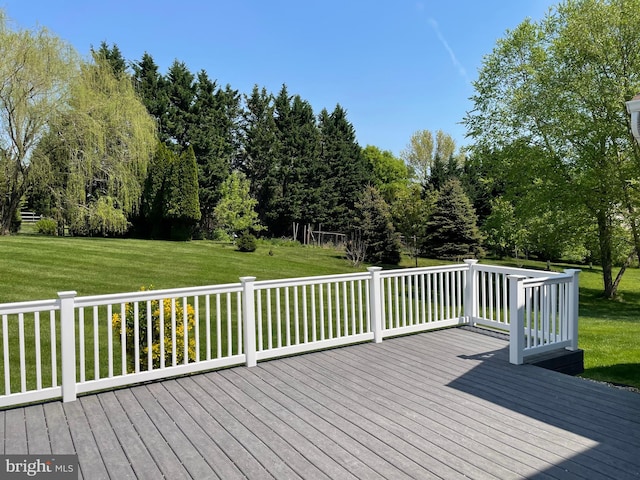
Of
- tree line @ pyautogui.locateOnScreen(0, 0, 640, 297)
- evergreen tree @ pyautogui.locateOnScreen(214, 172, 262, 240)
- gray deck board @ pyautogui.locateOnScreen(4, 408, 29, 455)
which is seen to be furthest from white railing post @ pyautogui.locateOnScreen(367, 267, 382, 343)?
evergreen tree @ pyautogui.locateOnScreen(214, 172, 262, 240)

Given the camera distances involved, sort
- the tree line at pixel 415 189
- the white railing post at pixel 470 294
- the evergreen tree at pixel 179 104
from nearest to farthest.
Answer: the white railing post at pixel 470 294, the tree line at pixel 415 189, the evergreen tree at pixel 179 104

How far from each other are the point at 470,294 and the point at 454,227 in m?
15.0

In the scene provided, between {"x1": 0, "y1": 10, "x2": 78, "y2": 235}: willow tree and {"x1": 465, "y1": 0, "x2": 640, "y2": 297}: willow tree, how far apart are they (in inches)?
637

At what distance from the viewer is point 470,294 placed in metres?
6.13

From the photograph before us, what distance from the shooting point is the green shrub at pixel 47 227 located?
1880cm

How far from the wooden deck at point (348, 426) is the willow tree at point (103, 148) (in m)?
15.3

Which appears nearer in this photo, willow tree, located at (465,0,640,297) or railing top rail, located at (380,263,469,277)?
railing top rail, located at (380,263,469,277)

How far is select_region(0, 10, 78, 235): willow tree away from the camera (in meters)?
15.2

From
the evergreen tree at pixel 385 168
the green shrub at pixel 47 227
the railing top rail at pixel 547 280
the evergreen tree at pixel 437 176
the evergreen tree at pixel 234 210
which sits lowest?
the railing top rail at pixel 547 280

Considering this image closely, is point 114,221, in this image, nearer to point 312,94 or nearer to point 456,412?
point 456,412

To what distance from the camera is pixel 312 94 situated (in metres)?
33.3

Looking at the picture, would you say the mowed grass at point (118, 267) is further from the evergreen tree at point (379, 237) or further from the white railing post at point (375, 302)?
the white railing post at point (375, 302)

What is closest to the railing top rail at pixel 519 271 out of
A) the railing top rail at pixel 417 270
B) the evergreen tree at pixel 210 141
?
the railing top rail at pixel 417 270

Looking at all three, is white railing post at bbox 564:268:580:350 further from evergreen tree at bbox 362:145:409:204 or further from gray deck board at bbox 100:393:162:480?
evergreen tree at bbox 362:145:409:204
